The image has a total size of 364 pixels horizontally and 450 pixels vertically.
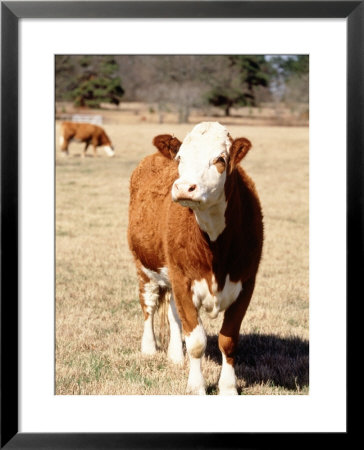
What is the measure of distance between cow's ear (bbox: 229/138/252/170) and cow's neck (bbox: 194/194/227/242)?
221mm

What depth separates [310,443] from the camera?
3.97 meters

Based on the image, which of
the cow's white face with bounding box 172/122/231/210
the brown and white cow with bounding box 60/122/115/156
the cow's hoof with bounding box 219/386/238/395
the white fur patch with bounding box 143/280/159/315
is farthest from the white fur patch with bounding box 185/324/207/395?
the brown and white cow with bounding box 60/122/115/156

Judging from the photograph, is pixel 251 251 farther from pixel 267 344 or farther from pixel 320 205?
pixel 267 344

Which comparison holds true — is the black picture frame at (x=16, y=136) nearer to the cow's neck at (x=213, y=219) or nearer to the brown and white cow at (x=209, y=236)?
the brown and white cow at (x=209, y=236)

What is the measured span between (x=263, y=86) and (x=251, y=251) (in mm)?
8209

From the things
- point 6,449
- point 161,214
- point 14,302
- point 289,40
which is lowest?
point 6,449

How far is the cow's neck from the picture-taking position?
4281 millimetres

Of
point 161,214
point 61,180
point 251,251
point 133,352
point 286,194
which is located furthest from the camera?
point 61,180

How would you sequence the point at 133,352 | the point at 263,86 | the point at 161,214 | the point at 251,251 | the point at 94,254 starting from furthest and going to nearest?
the point at 263,86, the point at 94,254, the point at 133,352, the point at 161,214, the point at 251,251

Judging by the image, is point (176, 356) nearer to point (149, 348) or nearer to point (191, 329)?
point (149, 348)

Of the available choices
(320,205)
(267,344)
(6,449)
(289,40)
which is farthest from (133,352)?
(289,40)

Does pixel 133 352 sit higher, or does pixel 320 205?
pixel 320 205

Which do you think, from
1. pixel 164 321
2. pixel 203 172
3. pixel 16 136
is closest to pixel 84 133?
pixel 164 321

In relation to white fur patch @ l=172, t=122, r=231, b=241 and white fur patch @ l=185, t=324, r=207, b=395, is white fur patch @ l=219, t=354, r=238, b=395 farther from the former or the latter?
white fur patch @ l=172, t=122, r=231, b=241
